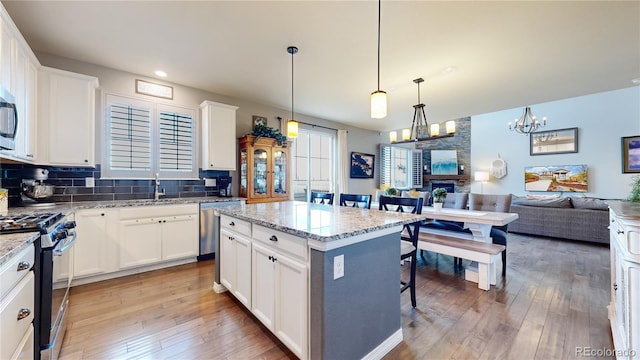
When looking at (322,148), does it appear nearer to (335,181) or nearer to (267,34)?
(335,181)

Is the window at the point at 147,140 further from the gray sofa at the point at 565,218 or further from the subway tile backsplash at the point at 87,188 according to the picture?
the gray sofa at the point at 565,218

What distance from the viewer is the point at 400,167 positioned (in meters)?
8.55

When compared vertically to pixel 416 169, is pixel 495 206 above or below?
below

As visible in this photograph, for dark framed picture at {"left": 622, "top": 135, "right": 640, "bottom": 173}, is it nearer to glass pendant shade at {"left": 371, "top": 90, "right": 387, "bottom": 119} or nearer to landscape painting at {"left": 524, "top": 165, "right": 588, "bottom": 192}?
landscape painting at {"left": 524, "top": 165, "right": 588, "bottom": 192}

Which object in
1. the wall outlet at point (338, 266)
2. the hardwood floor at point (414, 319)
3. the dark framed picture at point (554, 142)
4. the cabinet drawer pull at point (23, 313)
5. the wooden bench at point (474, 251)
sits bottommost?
the hardwood floor at point (414, 319)

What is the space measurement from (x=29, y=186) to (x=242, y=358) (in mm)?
2973

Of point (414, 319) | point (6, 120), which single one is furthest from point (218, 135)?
point (414, 319)

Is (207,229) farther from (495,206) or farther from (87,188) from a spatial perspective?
(495,206)

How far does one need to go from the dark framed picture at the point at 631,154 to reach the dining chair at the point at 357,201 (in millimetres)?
7066

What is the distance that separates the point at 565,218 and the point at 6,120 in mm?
7731

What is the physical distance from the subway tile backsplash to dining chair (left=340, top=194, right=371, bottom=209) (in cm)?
250

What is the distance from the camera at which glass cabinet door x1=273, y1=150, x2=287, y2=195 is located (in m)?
4.49

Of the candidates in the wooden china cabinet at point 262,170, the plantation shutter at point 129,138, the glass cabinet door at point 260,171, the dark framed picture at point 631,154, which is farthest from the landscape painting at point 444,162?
the plantation shutter at point 129,138

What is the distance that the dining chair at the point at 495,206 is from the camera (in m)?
3.23
